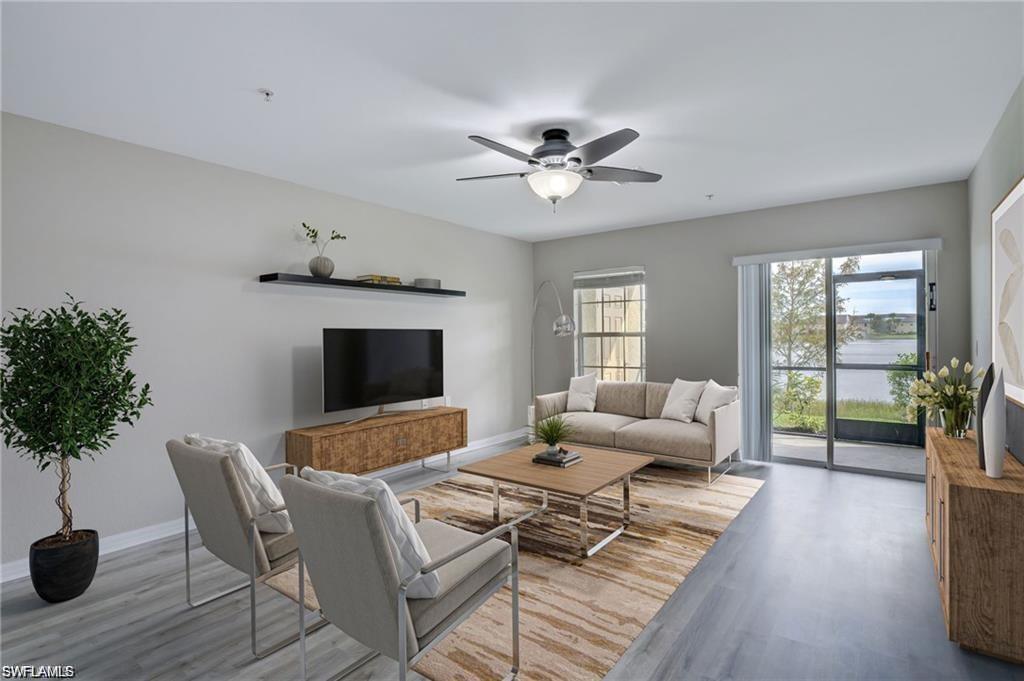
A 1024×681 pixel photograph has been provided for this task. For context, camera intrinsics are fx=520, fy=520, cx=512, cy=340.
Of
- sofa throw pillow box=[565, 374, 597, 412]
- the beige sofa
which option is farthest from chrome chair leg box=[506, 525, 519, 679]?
sofa throw pillow box=[565, 374, 597, 412]

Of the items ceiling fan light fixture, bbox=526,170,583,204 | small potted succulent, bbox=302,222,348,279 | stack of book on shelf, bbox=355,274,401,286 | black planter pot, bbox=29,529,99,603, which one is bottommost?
black planter pot, bbox=29,529,99,603

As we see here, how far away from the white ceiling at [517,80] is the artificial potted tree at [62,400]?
4.14ft

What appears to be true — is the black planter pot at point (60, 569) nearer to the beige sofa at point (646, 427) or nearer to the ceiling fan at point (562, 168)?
the ceiling fan at point (562, 168)

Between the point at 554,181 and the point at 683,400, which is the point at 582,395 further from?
the point at 554,181

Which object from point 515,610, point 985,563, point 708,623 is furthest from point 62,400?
point 985,563

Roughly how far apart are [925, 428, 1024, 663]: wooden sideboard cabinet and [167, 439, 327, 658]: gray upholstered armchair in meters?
2.78

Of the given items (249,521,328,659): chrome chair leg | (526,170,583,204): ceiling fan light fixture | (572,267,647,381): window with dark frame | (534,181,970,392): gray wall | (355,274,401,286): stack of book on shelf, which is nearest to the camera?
(249,521,328,659): chrome chair leg

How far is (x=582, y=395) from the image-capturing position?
6.01m

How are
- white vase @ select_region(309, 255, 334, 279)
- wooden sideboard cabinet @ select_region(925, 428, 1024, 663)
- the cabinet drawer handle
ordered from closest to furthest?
wooden sideboard cabinet @ select_region(925, 428, 1024, 663) → the cabinet drawer handle → white vase @ select_region(309, 255, 334, 279)

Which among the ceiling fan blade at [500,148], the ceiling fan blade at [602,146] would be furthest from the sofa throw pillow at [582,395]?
the ceiling fan blade at [500,148]

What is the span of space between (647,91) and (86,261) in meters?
3.50

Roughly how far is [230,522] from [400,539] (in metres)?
1.00

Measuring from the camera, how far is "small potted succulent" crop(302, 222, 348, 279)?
14.1ft

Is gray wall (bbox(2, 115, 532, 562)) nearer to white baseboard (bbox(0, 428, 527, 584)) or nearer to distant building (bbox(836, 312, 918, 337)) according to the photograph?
white baseboard (bbox(0, 428, 527, 584))
